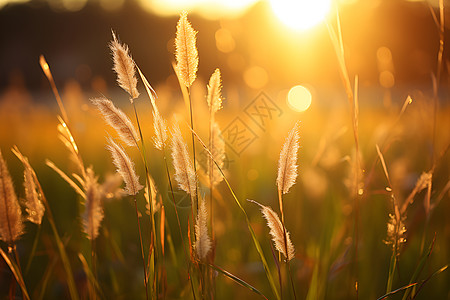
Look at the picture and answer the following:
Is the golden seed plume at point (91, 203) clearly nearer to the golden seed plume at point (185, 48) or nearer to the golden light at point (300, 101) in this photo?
the golden seed plume at point (185, 48)

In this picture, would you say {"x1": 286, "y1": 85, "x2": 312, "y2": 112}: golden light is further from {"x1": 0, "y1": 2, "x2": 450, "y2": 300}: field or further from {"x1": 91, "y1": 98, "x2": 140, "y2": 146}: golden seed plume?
{"x1": 91, "y1": 98, "x2": 140, "y2": 146}: golden seed plume

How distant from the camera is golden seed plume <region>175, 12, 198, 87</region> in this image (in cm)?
81

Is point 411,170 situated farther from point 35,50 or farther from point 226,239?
point 35,50

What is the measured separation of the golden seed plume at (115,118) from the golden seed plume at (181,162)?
3.2 inches

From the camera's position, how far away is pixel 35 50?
16500 mm

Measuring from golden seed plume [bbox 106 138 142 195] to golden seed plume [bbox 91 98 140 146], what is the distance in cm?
3

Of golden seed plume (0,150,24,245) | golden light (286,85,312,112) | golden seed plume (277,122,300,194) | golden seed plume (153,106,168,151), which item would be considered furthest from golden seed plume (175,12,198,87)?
golden light (286,85,312,112)

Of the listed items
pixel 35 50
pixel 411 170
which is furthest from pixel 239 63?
pixel 35 50

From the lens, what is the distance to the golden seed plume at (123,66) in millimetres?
794

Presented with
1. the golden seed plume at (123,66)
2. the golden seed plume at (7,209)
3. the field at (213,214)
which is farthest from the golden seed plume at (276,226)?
the golden seed plume at (7,209)

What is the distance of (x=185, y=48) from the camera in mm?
818

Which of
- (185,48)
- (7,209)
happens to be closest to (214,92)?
(185,48)

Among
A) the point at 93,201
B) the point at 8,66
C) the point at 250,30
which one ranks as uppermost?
the point at 8,66

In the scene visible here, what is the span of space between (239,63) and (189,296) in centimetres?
178
